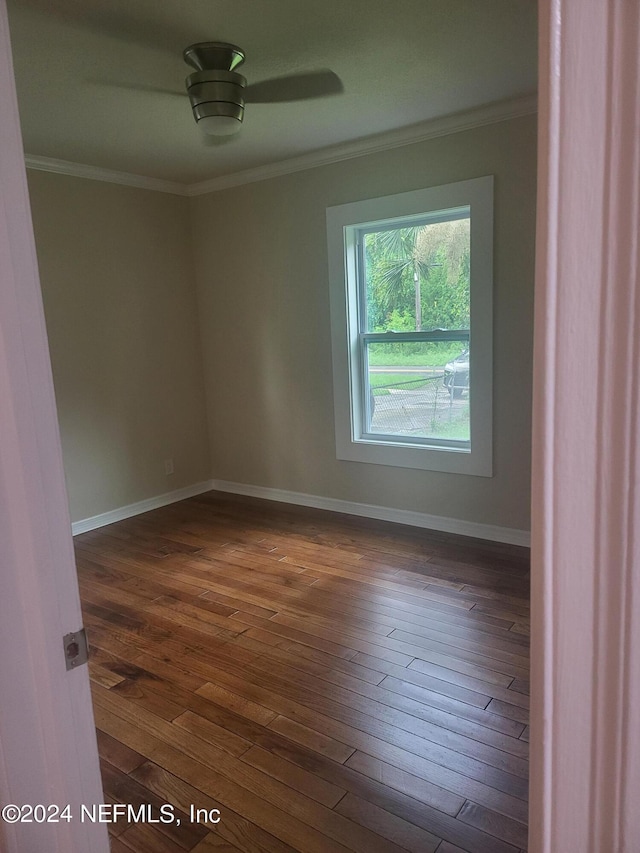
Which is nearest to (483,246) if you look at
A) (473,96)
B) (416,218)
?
(416,218)

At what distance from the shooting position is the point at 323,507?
449cm

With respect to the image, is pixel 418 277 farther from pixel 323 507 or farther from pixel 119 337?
pixel 119 337

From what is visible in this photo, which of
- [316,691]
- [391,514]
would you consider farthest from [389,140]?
[316,691]

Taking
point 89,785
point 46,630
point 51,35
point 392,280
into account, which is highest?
point 51,35

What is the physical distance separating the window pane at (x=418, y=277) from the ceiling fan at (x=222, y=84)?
1204mm

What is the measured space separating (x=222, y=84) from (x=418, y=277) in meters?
1.75

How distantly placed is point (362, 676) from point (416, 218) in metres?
2.74

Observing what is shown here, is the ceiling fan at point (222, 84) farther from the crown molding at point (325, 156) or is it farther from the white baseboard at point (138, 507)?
the white baseboard at point (138, 507)

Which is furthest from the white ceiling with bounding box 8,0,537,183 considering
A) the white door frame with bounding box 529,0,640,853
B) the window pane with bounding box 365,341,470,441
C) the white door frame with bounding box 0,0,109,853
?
the white door frame with bounding box 529,0,640,853

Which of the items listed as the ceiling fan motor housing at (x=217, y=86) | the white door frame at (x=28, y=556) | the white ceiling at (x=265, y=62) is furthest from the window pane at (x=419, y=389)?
the white door frame at (x=28, y=556)

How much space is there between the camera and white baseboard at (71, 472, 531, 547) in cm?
369

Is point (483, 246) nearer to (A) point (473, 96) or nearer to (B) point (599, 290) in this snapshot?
(A) point (473, 96)

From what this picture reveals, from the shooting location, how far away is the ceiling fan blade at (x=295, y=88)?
269 centimetres

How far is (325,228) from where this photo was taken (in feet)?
13.3
